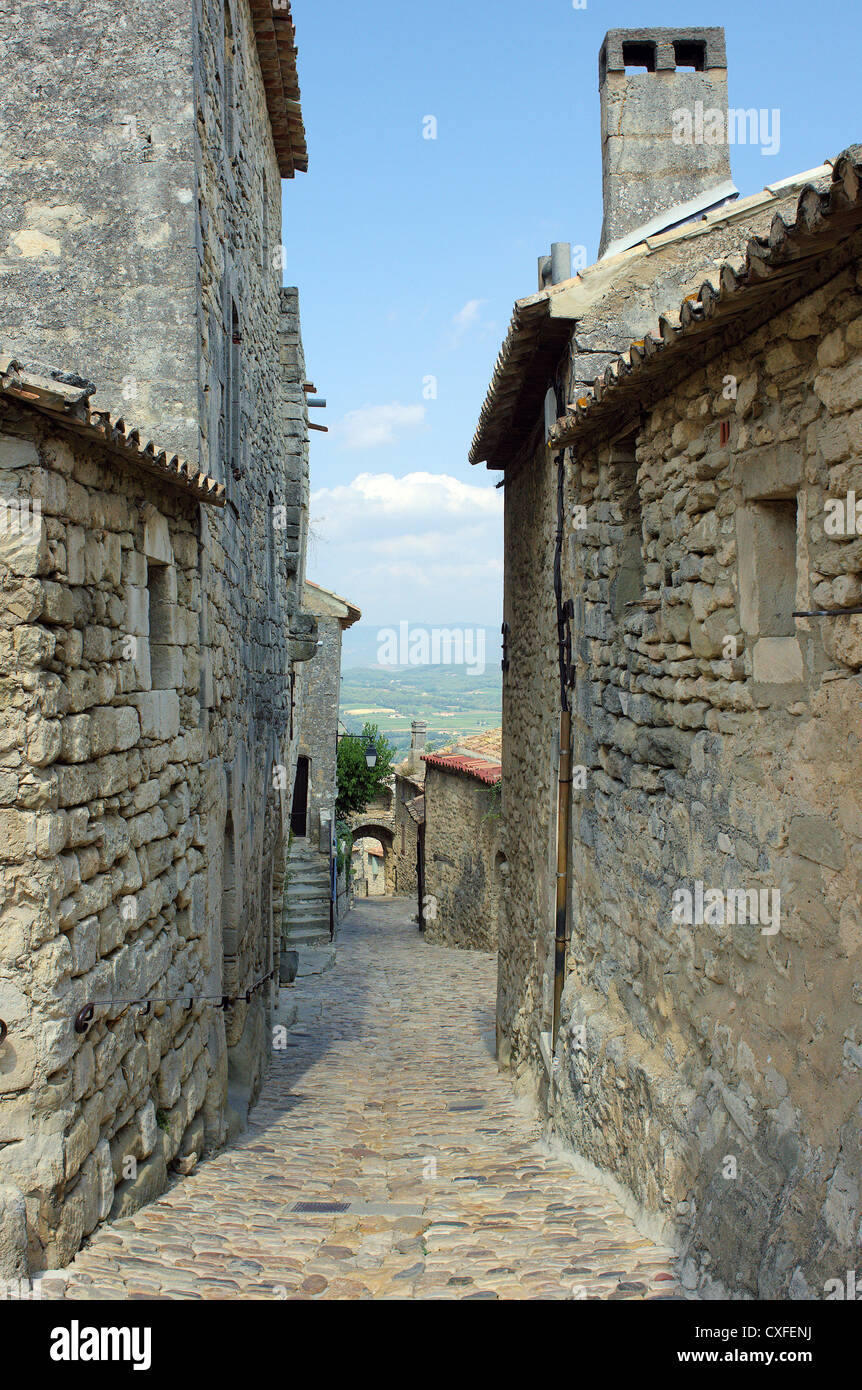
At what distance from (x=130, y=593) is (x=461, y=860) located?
1436cm

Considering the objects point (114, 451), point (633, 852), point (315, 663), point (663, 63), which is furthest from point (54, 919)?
point (315, 663)

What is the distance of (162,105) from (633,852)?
475cm

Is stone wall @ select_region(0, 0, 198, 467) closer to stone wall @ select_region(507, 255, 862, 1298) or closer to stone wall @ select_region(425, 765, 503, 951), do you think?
stone wall @ select_region(507, 255, 862, 1298)

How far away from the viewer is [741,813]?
3668 millimetres

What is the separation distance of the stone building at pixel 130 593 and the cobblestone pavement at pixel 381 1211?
243mm

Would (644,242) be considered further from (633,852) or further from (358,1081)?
(358,1081)

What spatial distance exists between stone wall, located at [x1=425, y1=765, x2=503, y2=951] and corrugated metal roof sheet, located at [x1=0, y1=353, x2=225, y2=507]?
38.1 feet

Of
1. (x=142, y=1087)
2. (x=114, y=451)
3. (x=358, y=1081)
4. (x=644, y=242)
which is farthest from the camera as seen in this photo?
(x=358, y=1081)

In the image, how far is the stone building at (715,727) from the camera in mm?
2904

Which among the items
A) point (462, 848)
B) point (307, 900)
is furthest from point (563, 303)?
point (307, 900)

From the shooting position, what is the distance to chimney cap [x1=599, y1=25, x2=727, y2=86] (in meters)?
7.87
